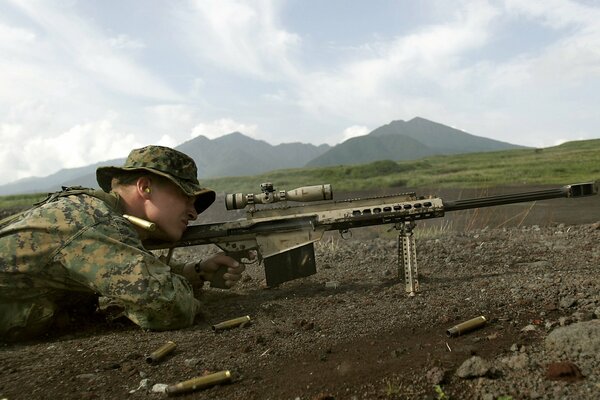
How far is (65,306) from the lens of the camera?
5.25 metres

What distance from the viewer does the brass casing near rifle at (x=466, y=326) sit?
Result: 393 centimetres

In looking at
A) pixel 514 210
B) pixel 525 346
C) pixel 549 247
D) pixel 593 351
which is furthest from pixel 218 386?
pixel 514 210

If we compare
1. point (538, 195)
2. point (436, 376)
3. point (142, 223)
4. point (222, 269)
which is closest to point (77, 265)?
point (142, 223)

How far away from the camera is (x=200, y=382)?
337 cm

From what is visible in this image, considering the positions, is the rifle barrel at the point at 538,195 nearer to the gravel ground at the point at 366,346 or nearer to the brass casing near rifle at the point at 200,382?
the gravel ground at the point at 366,346

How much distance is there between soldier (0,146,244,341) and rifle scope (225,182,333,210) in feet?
3.60

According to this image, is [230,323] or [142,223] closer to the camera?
[230,323]

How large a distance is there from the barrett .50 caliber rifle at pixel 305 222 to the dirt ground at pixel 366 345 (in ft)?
1.90

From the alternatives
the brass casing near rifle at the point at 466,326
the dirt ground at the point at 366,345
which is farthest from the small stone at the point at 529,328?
the brass casing near rifle at the point at 466,326

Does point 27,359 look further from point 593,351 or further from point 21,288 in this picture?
point 593,351

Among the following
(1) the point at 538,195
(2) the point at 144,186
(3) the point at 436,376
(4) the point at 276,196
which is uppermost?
(2) the point at 144,186

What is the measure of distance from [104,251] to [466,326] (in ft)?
11.7

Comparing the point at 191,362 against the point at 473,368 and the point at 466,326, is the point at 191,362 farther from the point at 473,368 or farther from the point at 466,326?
the point at 466,326

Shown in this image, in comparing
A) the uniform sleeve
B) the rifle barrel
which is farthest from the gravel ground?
the rifle barrel
